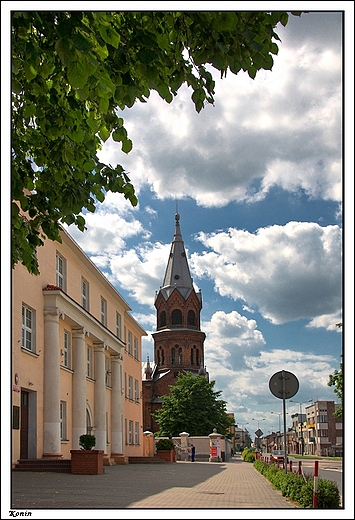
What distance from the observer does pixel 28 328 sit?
24.0m

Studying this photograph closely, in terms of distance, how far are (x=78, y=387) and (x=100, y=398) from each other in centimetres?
521

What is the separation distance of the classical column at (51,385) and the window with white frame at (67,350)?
2.69 m

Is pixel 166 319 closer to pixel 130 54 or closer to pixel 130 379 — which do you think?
pixel 130 379

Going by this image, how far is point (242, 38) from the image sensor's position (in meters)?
6.79

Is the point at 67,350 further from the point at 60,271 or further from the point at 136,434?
the point at 136,434

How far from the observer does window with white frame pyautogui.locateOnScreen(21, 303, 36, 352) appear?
23531mm

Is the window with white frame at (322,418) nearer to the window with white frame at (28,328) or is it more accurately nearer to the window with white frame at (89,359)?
the window with white frame at (89,359)

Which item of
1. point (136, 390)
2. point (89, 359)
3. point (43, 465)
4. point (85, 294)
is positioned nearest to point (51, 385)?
point (43, 465)

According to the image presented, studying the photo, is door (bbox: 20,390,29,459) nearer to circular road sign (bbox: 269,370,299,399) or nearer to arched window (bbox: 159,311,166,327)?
circular road sign (bbox: 269,370,299,399)

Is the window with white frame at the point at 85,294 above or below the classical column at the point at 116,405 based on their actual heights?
above

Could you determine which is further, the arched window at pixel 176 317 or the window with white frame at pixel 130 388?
the arched window at pixel 176 317

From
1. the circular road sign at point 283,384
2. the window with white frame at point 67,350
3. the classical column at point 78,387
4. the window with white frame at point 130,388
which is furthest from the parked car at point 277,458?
the circular road sign at point 283,384

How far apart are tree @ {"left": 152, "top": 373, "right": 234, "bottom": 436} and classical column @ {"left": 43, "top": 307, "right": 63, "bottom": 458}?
49.9 m

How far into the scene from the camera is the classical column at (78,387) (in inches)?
1097
